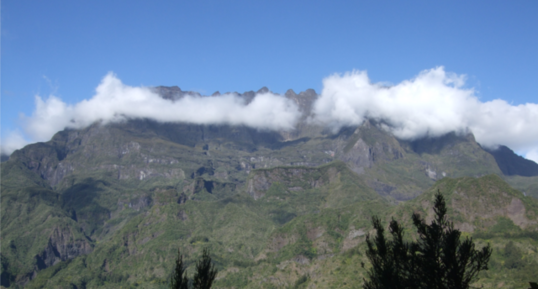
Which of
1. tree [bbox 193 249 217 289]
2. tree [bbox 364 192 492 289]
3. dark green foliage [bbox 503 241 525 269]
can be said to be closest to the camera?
tree [bbox 193 249 217 289]

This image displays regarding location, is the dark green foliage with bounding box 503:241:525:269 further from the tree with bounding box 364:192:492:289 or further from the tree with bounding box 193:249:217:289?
the tree with bounding box 193:249:217:289

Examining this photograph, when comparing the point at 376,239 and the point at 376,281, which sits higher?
the point at 376,239

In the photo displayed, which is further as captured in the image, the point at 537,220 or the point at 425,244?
the point at 537,220

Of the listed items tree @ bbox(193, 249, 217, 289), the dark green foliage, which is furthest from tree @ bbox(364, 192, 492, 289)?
the dark green foliage

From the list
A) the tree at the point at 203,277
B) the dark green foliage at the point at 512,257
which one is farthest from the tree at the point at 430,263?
the dark green foliage at the point at 512,257

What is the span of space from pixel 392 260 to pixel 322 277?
518ft

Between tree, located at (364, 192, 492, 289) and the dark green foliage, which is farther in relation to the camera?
the dark green foliage

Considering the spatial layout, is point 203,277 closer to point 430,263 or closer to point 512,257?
point 430,263

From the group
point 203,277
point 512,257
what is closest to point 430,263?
point 203,277

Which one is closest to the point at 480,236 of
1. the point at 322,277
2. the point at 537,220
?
the point at 537,220

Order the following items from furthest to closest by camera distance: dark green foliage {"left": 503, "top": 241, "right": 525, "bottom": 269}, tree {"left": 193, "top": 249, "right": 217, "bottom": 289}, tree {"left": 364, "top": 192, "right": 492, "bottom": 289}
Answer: dark green foliage {"left": 503, "top": 241, "right": 525, "bottom": 269}, tree {"left": 364, "top": 192, "right": 492, "bottom": 289}, tree {"left": 193, "top": 249, "right": 217, "bottom": 289}

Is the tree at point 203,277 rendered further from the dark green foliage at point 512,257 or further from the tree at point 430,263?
the dark green foliage at point 512,257

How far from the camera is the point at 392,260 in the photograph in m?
47.2

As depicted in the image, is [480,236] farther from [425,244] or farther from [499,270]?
[425,244]
